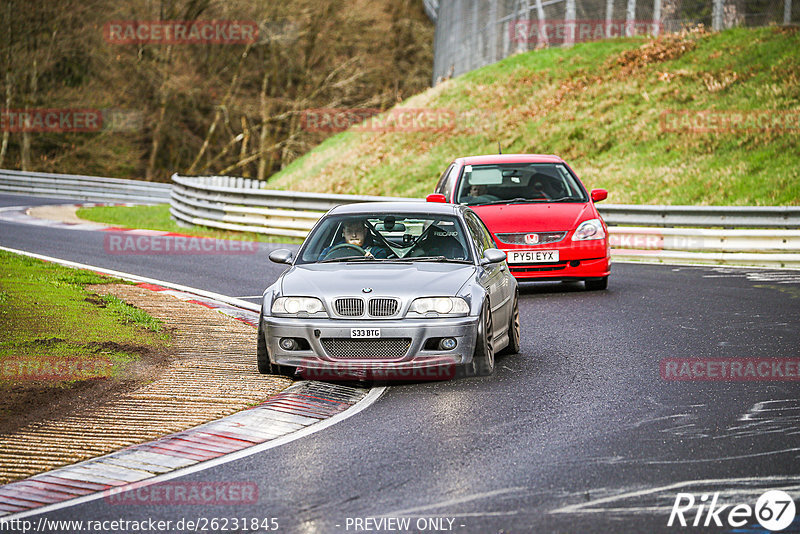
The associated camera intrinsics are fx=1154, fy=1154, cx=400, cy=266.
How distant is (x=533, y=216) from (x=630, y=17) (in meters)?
25.0

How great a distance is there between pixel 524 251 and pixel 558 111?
23.8 meters

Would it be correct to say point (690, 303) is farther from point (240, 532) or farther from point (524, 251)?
point (240, 532)

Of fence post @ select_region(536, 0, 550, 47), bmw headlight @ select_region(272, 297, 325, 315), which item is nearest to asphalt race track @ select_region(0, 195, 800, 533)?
bmw headlight @ select_region(272, 297, 325, 315)

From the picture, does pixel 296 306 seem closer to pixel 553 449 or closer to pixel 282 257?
pixel 282 257

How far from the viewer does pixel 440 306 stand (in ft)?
28.2

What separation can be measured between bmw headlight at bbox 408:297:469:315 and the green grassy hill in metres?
17.8

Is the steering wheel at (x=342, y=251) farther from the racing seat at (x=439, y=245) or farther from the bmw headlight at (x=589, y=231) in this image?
the bmw headlight at (x=589, y=231)

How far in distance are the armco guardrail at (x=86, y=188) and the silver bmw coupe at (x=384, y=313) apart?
32108mm

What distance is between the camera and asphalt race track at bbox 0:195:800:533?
5.41 meters

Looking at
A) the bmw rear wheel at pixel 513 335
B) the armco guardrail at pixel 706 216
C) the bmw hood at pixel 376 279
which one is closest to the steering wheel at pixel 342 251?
the bmw hood at pixel 376 279

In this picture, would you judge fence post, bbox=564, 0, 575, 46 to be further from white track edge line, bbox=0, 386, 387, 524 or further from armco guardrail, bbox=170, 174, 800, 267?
white track edge line, bbox=0, 386, 387, 524

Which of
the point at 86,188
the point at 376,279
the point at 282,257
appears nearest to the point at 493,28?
the point at 86,188

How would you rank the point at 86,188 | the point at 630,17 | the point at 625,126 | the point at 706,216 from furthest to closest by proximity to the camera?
the point at 86,188 < the point at 630,17 < the point at 625,126 < the point at 706,216

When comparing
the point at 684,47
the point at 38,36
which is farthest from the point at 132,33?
the point at 684,47
